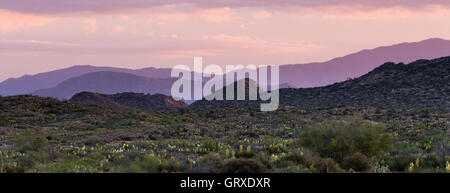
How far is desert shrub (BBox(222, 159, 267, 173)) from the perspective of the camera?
10.5 metres

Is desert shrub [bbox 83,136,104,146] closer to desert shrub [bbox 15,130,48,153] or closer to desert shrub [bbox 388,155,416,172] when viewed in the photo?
desert shrub [bbox 15,130,48,153]

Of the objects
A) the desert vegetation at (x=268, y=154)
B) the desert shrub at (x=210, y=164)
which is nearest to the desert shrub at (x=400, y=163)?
the desert vegetation at (x=268, y=154)

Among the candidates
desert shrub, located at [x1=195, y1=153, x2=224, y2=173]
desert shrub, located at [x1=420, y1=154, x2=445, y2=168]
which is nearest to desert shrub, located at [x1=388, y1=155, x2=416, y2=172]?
desert shrub, located at [x1=420, y1=154, x2=445, y2=168]

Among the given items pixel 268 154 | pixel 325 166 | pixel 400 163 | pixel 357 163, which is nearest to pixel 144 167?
pixel 325 166

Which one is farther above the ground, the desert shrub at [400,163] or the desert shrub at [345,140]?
the desert shrub at [345,140]

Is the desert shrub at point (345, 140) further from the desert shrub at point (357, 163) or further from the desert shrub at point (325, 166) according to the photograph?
the desert shrub at point (325, 166)

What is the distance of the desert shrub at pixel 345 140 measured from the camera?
12.5 meters

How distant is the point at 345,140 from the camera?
12516 millimetres

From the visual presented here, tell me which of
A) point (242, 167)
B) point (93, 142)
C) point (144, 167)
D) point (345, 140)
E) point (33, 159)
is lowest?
point (93, 142)

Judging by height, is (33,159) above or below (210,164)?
below

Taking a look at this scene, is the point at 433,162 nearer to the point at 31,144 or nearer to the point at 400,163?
the point at 400,163

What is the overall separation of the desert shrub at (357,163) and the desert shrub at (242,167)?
2.50m

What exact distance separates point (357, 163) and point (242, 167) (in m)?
3.26
